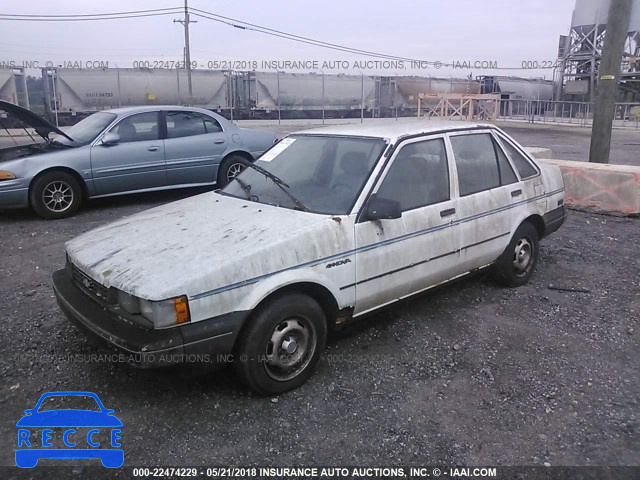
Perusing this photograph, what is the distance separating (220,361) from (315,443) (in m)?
0.69

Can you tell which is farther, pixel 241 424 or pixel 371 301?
pixel 371 301

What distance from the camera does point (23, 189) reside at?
23.6 feet

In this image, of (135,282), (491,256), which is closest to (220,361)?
(135,282)

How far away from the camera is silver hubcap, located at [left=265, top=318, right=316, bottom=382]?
3.21 meters

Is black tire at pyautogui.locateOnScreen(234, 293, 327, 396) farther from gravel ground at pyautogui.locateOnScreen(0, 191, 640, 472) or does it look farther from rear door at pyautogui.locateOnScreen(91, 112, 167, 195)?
rear door at pyautogui.locateOnScreen(91, 112, 167, 195)

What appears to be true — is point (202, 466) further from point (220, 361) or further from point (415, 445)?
point (415, 445)

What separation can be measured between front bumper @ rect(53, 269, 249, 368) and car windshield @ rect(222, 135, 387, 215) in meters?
1.10

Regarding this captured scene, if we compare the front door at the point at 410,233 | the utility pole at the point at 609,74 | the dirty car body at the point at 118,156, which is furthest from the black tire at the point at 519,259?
the utility pole at the point at 609,74

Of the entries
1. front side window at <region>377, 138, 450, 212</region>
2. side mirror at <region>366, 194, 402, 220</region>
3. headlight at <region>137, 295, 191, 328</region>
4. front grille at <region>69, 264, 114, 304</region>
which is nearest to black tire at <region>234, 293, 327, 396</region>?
headlight at <region>137, 295, 191, 328</region>

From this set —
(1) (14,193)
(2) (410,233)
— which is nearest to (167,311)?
(2) (410,233)

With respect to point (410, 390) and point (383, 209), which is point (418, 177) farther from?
point (410, 390)

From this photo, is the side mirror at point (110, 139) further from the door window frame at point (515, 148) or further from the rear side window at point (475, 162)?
Answer: the door window frame at point (515, 148)

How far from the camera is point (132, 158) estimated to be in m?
7.96

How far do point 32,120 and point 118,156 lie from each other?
121cm
